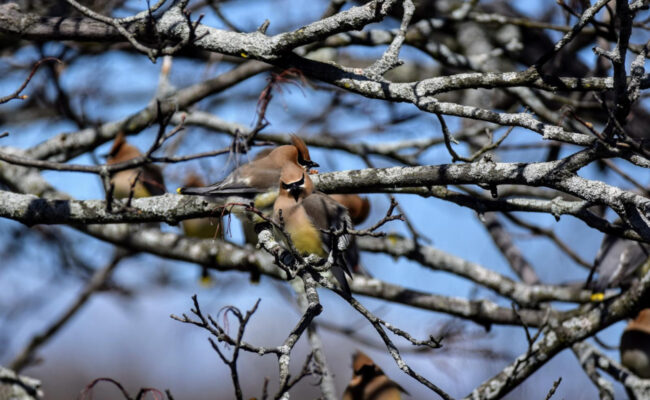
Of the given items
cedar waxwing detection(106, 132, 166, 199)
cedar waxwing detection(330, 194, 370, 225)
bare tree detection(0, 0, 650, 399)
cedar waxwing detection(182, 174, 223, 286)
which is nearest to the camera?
bare tree detection(0, 0, 650, 399)

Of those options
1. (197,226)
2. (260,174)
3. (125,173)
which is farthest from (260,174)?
(125,173)

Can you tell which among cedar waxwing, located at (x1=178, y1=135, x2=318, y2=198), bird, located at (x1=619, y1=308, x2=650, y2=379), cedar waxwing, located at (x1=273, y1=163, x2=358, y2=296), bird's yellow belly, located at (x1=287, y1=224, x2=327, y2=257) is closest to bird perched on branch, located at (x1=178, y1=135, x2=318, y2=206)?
cedar waxwing, located at (x1=178, y1=135, x2=318, y2=198)

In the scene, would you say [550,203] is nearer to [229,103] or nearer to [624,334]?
[624,334]

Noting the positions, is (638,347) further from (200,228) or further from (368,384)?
(200,228)

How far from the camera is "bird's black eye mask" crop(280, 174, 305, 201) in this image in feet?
11.4

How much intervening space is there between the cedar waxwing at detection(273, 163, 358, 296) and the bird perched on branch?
A: 22 centimetres

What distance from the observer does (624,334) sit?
505cm

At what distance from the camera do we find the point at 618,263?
16.8 ft

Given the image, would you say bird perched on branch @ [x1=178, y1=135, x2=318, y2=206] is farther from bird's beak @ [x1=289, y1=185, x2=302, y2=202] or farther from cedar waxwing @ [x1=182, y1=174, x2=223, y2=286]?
cedar waxwing @ [x1=182, y1=174, x2=223, y2=286]

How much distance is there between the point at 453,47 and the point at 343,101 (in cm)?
129

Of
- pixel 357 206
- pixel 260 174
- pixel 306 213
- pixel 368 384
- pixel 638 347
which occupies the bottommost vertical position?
pixel 368 384

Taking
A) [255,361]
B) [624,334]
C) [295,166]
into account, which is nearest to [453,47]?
[624,334]

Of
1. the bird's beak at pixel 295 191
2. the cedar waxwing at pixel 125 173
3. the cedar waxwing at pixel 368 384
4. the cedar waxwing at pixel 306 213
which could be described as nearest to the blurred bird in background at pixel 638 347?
the cedar waxwing at pixel 368 384

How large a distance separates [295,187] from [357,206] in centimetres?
255
